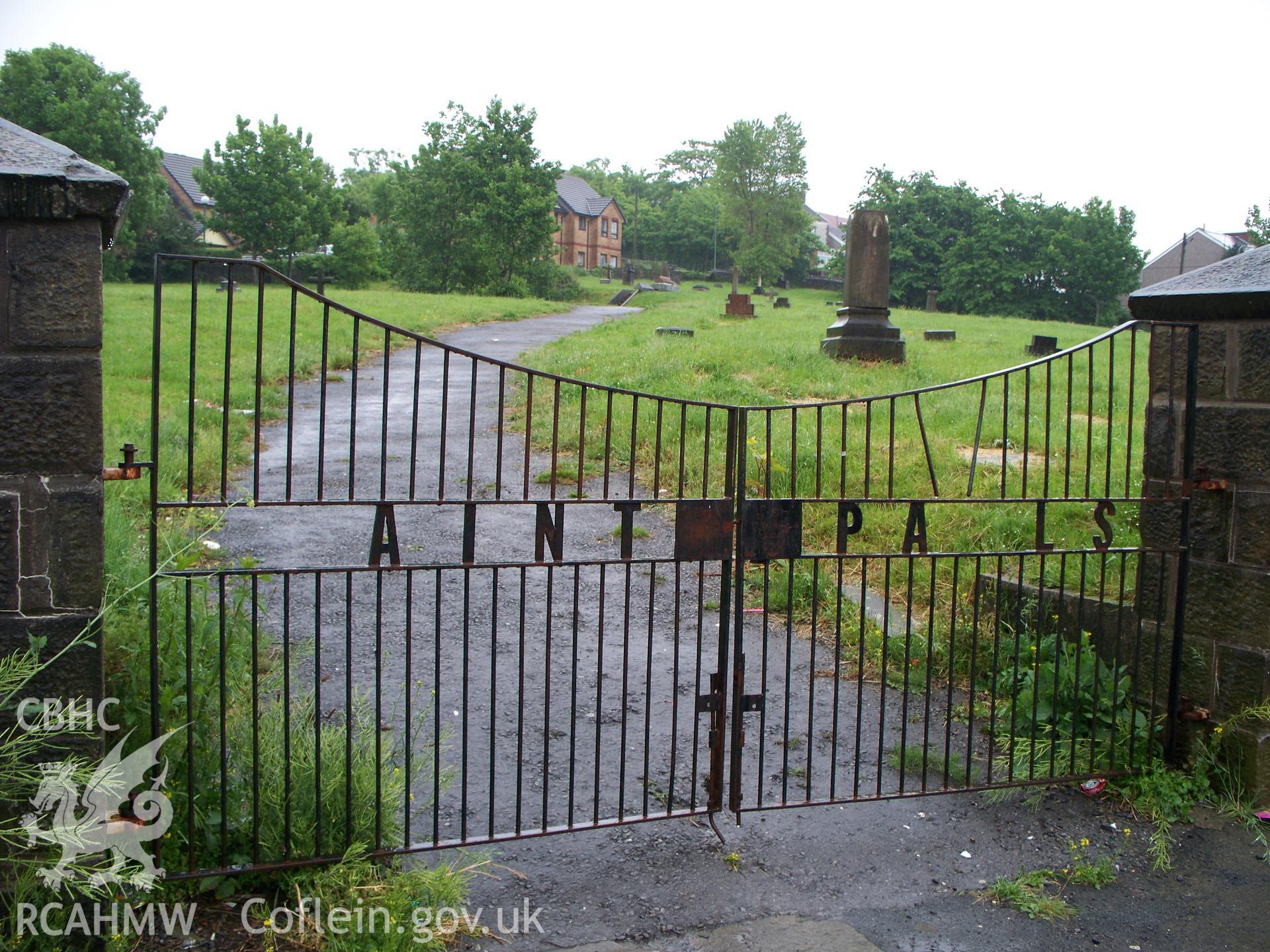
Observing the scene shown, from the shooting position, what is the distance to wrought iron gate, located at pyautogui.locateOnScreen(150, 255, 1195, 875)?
351 cm

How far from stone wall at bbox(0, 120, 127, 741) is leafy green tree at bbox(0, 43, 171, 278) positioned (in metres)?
47.2

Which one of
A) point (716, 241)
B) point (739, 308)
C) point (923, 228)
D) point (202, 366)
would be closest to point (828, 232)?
point (716, 241)

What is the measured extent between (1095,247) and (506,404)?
187ft

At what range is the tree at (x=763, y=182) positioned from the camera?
7006 centimetres

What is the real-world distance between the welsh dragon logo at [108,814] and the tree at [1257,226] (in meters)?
69.8

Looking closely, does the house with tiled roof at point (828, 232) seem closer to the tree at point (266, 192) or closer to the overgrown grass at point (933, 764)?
the tree at point (266, 192)

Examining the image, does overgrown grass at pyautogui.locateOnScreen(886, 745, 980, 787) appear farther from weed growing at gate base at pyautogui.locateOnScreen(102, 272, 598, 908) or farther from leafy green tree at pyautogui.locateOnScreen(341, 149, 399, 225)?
leafy green tree at pyautogui.locateOnScreen(341, 149, 399, 225)

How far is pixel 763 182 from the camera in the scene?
70.9 meters

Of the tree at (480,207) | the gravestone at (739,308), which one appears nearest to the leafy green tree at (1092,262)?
the tree at (480,207)

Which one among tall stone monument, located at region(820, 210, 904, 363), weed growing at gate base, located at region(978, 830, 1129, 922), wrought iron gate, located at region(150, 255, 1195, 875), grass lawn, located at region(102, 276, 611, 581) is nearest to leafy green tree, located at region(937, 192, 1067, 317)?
grass lawn, located at region(102, 276, 611, 581)

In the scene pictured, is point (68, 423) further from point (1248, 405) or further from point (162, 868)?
point (1248, 405)

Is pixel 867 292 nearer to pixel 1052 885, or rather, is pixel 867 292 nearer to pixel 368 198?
pixel 1052 885

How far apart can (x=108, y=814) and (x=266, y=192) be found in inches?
1914

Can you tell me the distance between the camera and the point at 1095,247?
60.6 metres
